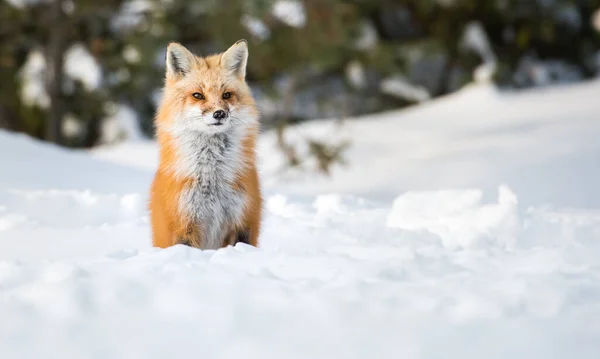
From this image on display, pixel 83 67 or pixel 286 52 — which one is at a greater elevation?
pixel 286 52

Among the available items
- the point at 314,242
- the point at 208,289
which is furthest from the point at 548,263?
the point at 208,289

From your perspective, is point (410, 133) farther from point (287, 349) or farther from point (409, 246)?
point (287, 349)

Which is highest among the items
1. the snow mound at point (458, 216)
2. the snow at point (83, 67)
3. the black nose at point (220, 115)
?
the black nose at point (220, 115)

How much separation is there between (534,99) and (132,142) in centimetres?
817

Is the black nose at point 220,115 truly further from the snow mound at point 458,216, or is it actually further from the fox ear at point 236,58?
the snow mound at point 458,216

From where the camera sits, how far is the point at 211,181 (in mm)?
4207

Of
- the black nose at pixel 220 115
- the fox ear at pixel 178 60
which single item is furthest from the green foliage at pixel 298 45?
the black nose at pixel 220 115

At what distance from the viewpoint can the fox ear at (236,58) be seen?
14.4 ft

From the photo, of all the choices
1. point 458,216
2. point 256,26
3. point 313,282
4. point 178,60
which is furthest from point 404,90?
point 313,282

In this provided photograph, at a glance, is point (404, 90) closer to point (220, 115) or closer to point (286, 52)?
point (286, 52)

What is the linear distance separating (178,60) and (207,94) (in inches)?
15.1

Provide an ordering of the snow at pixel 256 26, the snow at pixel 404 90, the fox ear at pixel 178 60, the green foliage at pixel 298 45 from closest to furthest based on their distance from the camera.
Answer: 1. the fox ear at pixel 178 60
2. the snow at pixel 256 26
3. the green foliage at pixel 298 45
4. the snow at pixel 404 90

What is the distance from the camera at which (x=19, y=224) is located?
19.4 feet

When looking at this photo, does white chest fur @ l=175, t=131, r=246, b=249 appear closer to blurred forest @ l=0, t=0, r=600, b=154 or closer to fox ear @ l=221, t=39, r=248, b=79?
fox ear @ l=221, t=39, r=248, b=79
